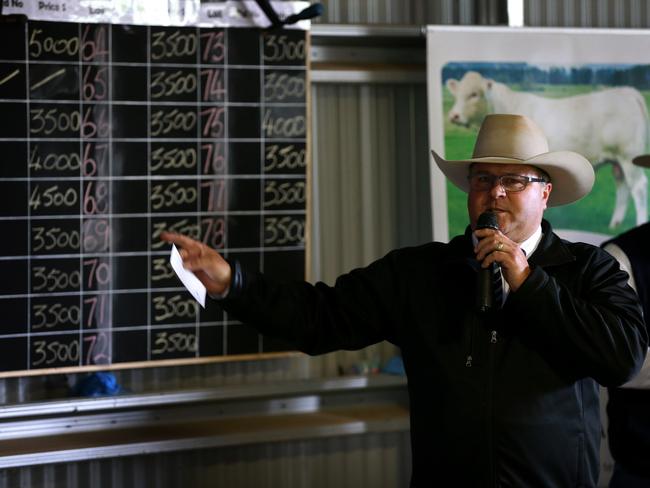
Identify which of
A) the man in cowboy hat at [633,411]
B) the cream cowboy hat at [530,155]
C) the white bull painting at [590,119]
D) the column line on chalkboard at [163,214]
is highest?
the white bull painting at [590,119]

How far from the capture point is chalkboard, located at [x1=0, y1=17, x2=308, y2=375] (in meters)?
2.99

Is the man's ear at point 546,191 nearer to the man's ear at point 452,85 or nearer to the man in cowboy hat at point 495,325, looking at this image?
the man in cowboy hat at point 495,325

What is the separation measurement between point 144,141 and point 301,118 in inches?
23.3

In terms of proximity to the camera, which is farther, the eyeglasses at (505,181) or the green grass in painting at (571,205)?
the green grass in painting at (571,205)

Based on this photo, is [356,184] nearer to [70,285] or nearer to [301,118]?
[301,118]

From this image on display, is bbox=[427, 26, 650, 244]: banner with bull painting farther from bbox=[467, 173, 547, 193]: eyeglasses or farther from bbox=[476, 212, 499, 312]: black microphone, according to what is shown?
bbox=[476, 212, 499, 312]: black microphone

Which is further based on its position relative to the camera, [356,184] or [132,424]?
[356,184]

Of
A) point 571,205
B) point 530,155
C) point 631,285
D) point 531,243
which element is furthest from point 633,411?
point 571,205

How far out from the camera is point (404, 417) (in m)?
3.31

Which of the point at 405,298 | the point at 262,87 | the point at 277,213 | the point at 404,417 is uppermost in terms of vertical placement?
the point at 262,87

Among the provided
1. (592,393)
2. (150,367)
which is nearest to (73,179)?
(150,367)

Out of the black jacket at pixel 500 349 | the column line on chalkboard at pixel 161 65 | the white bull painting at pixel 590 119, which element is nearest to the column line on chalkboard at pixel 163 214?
the column line on chalkboard at pixel 161 65

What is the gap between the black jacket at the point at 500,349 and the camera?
5.95 feet

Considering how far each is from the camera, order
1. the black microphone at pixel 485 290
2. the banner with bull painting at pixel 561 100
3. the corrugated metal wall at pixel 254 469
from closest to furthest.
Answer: the black microphone at pixel 485 290
the corrugated metal wall at pixel 254 469
the banner with bull painting at pixel 561 100
